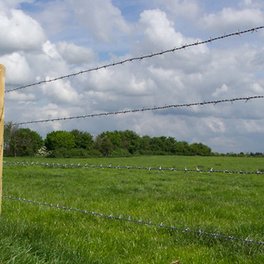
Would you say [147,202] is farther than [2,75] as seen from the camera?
Yes

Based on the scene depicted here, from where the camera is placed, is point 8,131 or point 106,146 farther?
point 106,146

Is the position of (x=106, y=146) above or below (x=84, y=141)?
below

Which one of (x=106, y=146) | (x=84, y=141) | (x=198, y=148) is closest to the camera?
(x=106, y=146)

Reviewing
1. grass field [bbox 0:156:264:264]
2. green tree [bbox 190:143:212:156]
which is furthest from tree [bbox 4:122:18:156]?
green tree [bbox 190:143:212:156]

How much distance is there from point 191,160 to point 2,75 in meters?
29.7

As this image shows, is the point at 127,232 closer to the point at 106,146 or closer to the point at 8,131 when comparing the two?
the point at 8,131

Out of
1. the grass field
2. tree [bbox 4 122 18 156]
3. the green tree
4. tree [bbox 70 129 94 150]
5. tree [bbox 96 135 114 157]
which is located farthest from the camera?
tree [bbox 70 129 94 150]

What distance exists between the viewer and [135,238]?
7410mm

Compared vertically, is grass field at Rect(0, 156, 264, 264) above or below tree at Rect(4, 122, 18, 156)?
below

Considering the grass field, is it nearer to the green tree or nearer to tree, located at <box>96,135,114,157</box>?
tree, located at <box>96,135,114,157</box>

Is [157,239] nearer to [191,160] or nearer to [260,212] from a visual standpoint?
[260,212]

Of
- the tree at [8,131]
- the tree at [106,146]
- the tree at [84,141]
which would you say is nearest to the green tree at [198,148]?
the tree at [106,146]

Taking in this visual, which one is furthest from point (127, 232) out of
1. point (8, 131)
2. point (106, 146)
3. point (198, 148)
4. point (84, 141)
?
point (84, 141)

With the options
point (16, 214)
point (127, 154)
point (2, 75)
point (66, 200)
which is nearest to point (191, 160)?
point (127, 154)
